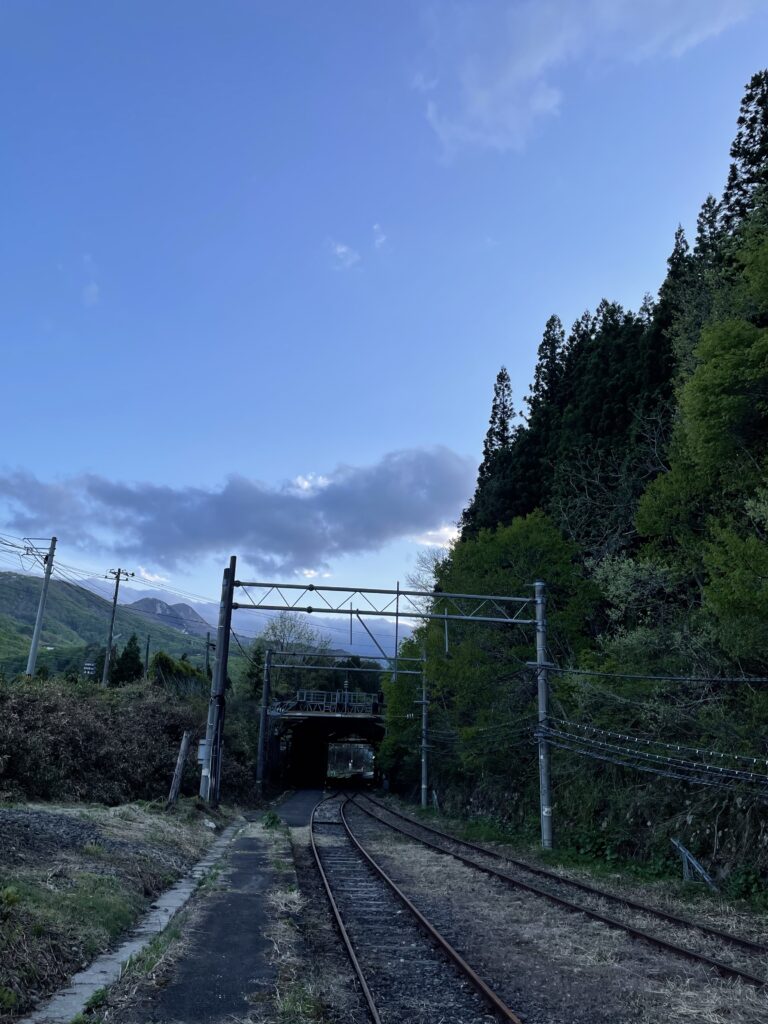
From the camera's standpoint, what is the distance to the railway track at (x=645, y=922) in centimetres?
916

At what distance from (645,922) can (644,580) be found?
12.1 meters

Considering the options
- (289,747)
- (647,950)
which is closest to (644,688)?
(647,950)

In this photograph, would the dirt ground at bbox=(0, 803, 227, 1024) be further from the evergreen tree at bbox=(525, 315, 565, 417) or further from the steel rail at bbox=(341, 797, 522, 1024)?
the evergreen tree at bbox=(525, 315, 565, 417)

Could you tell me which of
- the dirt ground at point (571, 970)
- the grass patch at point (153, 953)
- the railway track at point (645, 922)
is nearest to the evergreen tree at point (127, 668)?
the railway track at point (645, 922)

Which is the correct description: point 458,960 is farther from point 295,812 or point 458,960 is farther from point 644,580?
point 295,812

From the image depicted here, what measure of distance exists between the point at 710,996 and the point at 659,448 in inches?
1073

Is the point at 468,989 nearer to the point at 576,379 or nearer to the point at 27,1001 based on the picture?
the point at 27,1001

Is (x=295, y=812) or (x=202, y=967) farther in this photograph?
(x=295, y=812)

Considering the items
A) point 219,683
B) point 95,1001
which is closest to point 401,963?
point 95,1001

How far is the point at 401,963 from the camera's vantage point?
928 centimetres

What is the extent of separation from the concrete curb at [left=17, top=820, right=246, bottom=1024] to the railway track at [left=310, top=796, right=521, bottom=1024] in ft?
8.67

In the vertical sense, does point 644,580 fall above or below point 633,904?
above

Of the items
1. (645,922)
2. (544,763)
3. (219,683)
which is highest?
(219,683)

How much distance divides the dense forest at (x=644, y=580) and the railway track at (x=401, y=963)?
6.00 meters
